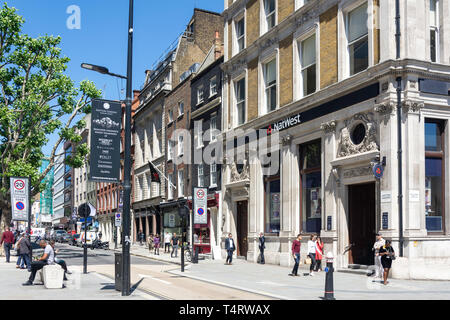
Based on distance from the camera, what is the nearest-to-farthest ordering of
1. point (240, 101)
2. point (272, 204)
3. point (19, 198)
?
point (19, 198)
point (272, 204)
point (240, 101)

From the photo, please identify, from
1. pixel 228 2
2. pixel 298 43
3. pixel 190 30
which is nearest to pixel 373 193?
pixel 298 43

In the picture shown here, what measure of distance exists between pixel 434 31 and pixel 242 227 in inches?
638

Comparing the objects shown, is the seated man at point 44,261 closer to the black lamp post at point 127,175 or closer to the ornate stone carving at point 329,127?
the black lamp post at point 127,175

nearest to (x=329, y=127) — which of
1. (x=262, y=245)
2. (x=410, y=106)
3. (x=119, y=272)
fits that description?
(x=410, y=106)

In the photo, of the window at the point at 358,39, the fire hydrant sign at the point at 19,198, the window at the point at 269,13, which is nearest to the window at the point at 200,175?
the window at the point at 269,13

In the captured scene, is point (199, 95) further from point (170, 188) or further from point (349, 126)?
point (349, 126)

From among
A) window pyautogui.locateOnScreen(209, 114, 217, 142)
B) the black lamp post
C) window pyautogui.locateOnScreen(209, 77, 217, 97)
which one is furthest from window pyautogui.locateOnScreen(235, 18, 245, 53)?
the black lamp post

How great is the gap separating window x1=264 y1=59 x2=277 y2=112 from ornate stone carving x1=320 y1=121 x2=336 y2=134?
18.5 feet

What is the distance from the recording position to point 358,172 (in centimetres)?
2125

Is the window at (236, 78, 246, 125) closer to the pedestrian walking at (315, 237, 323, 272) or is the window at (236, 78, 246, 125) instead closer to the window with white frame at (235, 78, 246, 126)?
the window with white frame at (235, 78, 246, 126)

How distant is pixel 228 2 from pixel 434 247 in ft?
71.5

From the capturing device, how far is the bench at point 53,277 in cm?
1598

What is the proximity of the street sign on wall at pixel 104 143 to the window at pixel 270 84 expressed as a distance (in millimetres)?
14706

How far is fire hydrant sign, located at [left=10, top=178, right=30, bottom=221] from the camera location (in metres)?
25.6
